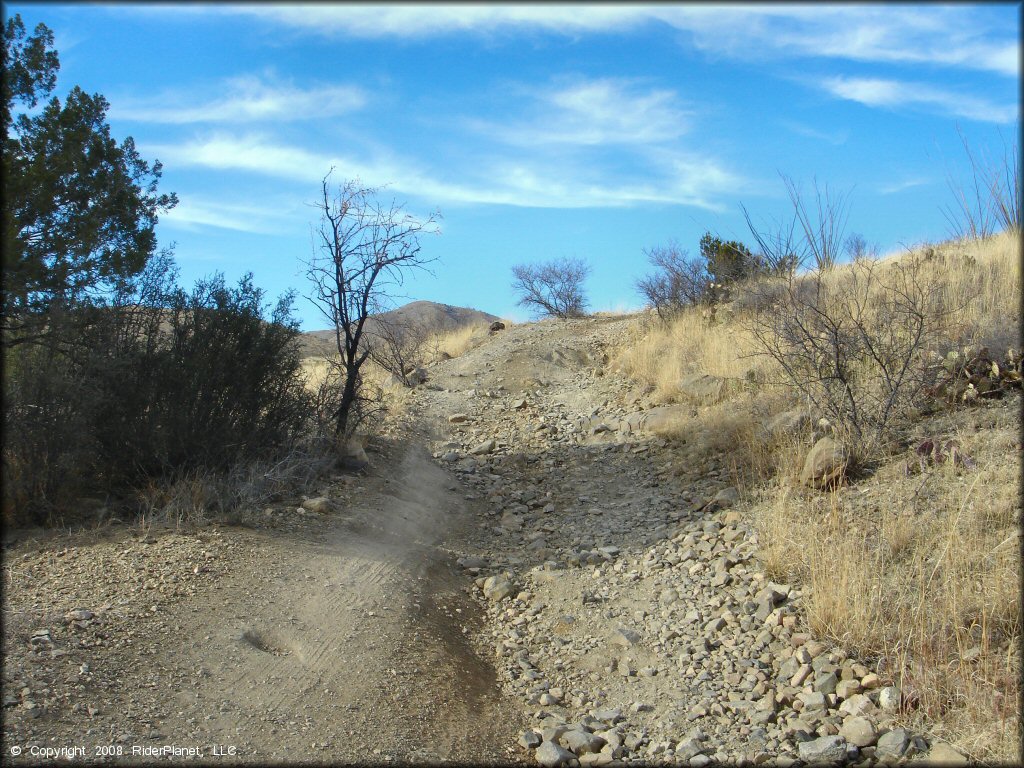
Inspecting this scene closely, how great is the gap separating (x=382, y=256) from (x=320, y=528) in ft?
12.0

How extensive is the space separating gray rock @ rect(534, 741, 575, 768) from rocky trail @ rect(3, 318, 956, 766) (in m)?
0.02

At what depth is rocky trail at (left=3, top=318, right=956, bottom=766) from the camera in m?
3.94

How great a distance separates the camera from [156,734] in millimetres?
3715

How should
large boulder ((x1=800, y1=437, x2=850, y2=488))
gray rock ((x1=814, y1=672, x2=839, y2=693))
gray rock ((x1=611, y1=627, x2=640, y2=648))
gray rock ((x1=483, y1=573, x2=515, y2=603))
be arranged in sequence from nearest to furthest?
gray rock ((x1=814, y1=672, x2=839, y2=693)) → gray rock ((x1=611, y1=627, x2=640, y2=648)) → gray rock ((x1=483, y1=573, x2=515, y2=603)) → large boulder ((x1=800, y1=437, x2=850, y2=488))

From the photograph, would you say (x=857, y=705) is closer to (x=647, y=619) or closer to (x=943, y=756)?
(x=943, y=756)

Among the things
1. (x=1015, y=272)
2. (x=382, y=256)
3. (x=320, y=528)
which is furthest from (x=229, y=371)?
(x=1015, y=272)

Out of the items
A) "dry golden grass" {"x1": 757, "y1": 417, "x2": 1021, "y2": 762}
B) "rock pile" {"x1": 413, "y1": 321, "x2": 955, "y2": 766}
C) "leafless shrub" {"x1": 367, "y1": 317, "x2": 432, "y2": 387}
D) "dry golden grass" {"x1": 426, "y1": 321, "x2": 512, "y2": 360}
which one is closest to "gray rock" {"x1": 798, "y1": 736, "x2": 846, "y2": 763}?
"rock pile" {"x1": 413, "y1": 321, "x2": 955, "y2": 766}

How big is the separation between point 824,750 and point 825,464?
3.01 meters

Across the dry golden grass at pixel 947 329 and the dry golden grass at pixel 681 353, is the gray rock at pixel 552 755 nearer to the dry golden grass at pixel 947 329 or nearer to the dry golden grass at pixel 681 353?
the dry golden grass at pixel 947 329

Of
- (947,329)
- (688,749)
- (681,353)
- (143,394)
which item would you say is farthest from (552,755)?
(681,353)

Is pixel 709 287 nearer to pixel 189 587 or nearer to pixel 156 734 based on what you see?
pixel 189 587

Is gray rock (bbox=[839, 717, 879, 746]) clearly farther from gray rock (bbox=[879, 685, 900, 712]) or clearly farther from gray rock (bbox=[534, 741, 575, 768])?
gray rock (bbox=[534, 741, 575, 768])

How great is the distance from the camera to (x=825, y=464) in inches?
252

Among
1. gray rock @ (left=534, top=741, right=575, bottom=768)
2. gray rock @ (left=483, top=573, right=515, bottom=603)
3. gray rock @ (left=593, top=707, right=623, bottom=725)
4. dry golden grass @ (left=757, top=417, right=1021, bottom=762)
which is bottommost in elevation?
gray rock @ (left=534, top=741, right=575, bottom=768)
